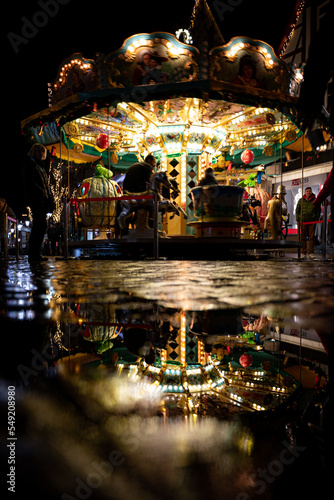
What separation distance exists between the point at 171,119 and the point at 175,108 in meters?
0.70

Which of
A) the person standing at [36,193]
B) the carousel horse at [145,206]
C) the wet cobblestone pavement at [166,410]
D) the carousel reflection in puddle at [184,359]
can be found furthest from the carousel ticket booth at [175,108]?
the wet cobblestone pavement at [166,410]

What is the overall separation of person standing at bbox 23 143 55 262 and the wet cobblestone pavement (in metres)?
5.63

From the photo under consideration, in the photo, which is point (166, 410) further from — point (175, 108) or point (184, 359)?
point (175, 108)

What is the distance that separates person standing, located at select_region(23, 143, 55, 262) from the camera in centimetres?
601

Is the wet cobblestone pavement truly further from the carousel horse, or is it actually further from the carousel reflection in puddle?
the carousel horse

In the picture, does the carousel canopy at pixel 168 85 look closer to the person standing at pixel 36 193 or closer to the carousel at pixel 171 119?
the carousel at pixel 171 119

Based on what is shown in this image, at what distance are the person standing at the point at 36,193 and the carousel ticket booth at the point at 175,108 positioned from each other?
75 cm

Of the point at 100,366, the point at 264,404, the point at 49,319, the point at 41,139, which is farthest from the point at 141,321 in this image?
the point at 41,139

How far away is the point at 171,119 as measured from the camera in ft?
35.7

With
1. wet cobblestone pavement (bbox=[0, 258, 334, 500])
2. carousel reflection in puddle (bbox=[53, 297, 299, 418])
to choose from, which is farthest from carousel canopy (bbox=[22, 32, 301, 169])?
wet cobblestone pavement (bbox=[0, 258, 334, 500])

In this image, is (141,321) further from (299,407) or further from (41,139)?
(41,139)

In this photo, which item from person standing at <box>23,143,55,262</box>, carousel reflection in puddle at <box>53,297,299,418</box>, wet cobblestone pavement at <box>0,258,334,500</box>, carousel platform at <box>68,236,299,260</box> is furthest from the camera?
carousel platform at <box>68,236,299,260</box>

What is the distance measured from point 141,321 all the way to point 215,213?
8320mm

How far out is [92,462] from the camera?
0.93ft
